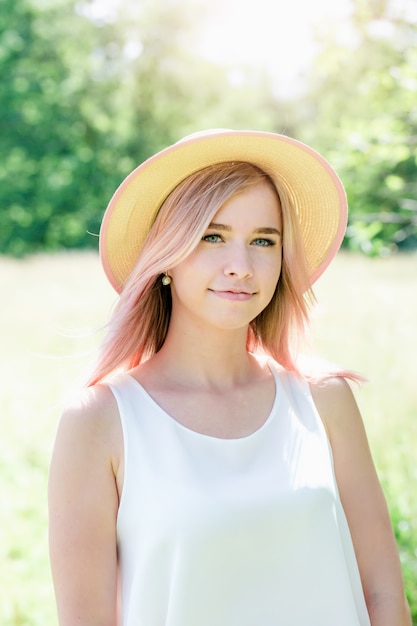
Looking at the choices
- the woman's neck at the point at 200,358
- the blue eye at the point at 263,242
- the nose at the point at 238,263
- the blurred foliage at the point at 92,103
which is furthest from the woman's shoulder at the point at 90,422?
the blurred foliage at the point at 92,103

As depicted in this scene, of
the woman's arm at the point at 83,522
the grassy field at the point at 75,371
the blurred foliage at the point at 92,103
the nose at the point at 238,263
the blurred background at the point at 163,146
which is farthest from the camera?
the blurred foliage at the point at 92,103

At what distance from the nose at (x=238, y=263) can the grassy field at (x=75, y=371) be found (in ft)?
1.31

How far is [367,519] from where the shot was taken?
195 cm

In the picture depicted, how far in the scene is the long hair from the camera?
1.88 meters

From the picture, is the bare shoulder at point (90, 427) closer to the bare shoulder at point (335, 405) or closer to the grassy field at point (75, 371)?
the grassy field at point (75, 371)

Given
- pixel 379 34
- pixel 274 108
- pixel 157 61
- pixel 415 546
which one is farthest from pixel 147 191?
pixel 274 108

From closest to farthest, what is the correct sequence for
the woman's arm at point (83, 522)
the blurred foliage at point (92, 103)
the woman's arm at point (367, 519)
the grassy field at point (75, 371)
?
the woman's arm at point (83, 522)
the woman's arm at point (367, 519)
the grassy field at point (75, 371)
the blurred foliage at point (92, 103)

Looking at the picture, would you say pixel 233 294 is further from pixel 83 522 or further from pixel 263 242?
pixel 83 522

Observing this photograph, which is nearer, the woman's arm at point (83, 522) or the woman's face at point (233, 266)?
the woman's arm at point (83, 522)

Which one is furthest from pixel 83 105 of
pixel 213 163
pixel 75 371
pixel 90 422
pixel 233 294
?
pixel 90 422

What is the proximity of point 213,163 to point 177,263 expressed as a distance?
0.27 m

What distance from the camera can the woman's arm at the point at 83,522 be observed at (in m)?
1.68

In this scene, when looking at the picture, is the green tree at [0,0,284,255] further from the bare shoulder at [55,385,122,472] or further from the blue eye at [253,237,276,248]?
the bare shoulder at [55,385,122,472]

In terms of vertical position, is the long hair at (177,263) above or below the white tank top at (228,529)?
above
